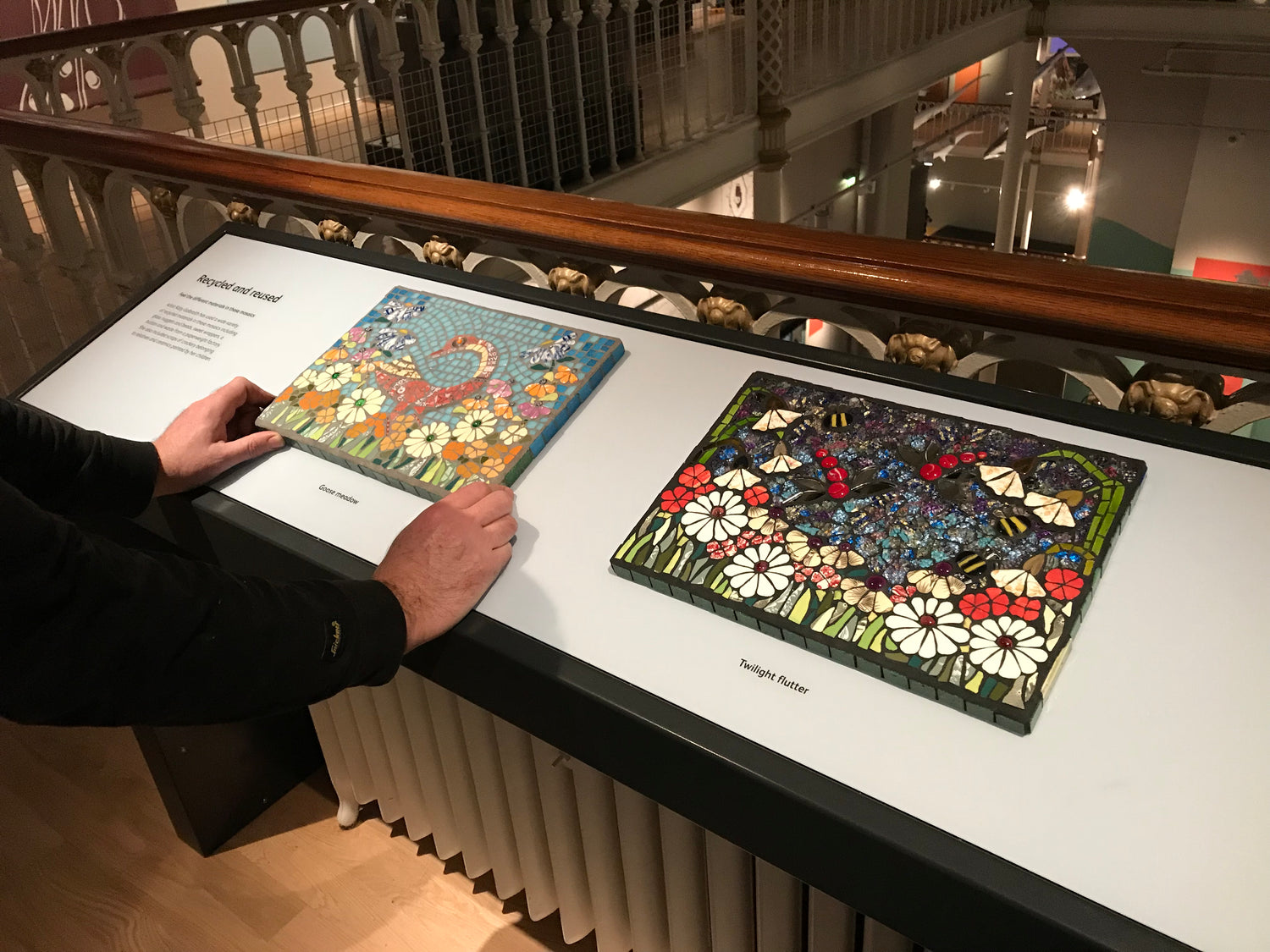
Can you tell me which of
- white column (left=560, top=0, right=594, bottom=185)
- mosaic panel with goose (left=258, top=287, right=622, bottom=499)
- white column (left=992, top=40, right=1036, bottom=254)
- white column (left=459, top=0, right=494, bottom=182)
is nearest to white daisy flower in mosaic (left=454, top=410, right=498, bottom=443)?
mosaic panel with goose (left=258, top=287, right=622, bottom=499)

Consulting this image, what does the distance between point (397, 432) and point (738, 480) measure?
18.7 inches

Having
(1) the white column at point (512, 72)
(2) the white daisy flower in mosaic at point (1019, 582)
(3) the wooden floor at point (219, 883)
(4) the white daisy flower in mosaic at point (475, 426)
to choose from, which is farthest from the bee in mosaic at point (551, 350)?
(1) the white column at point (512, 72)

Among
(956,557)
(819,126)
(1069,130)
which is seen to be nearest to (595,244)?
(956,557)

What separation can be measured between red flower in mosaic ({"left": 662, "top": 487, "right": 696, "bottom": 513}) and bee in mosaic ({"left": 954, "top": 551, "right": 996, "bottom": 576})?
29cm

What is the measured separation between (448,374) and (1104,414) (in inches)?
32.5

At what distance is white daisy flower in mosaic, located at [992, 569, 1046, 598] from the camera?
2.90 feet

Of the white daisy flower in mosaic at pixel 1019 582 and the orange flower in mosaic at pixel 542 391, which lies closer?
the white daisy flower in mosaic at pixel 1019 582

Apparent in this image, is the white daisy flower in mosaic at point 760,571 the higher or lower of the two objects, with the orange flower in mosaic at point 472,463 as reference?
higher

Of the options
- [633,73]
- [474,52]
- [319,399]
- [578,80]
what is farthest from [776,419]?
[633,73]

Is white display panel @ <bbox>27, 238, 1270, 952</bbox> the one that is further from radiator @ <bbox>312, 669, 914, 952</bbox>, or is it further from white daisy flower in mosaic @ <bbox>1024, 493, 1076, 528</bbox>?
radiator @ <bbox>312, 669, 914, 952</bbox>

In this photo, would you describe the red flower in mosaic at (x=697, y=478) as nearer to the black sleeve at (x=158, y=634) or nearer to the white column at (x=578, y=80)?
the black sleeve at (x=158, y=634)

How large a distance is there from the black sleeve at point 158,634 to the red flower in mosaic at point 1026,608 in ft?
1.98

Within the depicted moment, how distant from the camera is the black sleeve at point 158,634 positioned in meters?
0.84

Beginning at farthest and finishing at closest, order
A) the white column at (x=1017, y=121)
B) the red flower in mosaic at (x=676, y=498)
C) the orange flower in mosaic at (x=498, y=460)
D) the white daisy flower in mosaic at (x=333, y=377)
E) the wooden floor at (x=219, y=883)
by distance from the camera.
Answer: the white column at (x=1017, y=121), the wooden floor at (x=219, y=883), the white daisy flower in mosaic at (x=333, y=377), the orange flower in mosaic at (x=498, y=460), the red flower in mosaic at (x=676, y=498)
